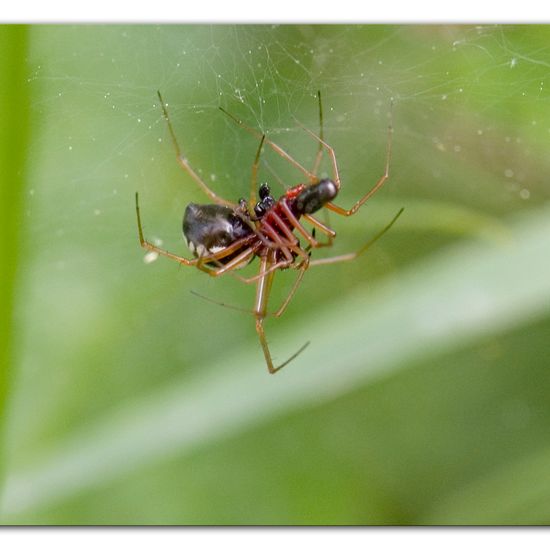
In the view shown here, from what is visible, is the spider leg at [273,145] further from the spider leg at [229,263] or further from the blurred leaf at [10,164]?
the blurred leaf at [10,164]

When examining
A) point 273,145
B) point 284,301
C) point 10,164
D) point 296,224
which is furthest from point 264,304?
point 10,164

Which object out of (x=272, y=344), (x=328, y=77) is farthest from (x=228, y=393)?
(x=328, y=77)

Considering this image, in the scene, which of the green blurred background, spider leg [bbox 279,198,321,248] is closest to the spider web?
the green blurred background

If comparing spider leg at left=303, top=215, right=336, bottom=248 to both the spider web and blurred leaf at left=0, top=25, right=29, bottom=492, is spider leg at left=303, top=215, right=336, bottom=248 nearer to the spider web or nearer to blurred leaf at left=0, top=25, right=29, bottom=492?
the spider web

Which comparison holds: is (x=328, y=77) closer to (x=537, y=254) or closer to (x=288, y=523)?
(x=537, y=254)

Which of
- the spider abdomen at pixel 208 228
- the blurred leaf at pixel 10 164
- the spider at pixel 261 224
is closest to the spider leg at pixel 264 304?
the spider at pixel 261 224
